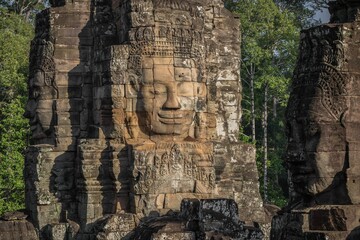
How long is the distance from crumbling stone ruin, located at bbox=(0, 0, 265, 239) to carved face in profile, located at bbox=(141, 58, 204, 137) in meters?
0.02

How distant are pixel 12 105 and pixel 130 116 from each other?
1496cm

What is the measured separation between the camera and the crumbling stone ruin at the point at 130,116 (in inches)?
792

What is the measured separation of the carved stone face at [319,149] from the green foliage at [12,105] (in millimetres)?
20334

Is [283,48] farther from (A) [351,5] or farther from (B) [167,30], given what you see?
(A) [351,5]

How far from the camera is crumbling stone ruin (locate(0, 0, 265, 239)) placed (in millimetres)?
20125

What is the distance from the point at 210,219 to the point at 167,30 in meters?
6.10

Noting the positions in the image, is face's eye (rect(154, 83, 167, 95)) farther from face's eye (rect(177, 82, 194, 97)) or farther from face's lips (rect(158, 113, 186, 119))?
face's lips (rect(158, 113, 186, 119))

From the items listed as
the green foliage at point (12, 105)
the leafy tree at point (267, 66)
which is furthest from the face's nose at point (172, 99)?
the leafy tree at point (267, 66)

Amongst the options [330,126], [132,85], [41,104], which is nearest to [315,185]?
[330,126]

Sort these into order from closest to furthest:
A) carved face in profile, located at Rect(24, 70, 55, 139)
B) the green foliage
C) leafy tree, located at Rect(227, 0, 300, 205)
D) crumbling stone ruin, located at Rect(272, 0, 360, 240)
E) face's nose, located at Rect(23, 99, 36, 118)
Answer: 1. crumbling stone ruin, located at Rect(272, 0, 360, 240)
2. carved face in profile, located at Rect(24, 70, 55, 139)
3. face's nose, located at Rect(23, 99, 36, 118)
4. the green foliage
5. leafy tree, located at Rect(227, 0, 300, 205)

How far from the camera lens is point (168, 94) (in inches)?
795

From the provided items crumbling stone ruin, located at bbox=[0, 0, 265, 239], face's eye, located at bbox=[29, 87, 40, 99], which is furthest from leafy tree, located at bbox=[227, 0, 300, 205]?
face's eye, located at bbox=[29, 87, 40, 99]

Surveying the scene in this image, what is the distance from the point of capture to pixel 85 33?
76.6ft

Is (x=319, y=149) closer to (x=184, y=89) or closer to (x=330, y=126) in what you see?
(x=330, y=126)
